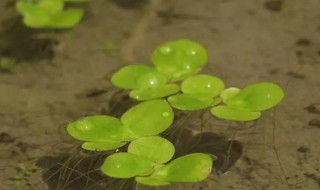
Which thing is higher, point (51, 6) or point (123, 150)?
point (51, 6)

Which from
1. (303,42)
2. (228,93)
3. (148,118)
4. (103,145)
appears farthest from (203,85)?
(303,42)

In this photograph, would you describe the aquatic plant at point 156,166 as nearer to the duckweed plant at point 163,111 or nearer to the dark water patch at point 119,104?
the duckweed plant at point 163,111

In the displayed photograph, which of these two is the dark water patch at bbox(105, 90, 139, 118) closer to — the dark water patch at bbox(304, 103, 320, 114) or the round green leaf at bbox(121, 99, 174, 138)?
the round green leaf at bbox(121, 99, 174, 138)

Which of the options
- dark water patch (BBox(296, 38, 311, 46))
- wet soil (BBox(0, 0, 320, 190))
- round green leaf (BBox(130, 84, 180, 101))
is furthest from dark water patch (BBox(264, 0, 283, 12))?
round green leaf (BBox(130, 84, 180, 101))

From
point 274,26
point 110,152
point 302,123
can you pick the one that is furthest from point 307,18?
point 110,152

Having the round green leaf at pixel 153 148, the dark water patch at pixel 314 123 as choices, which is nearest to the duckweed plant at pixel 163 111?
the round green leaf at pixel 153 148

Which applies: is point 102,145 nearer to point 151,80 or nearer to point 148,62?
point 151,80

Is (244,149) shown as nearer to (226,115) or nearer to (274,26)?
(226,115)

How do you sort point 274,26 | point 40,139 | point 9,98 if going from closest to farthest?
point 40,139 → point 9,98 → point 274,26
